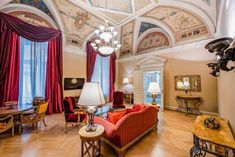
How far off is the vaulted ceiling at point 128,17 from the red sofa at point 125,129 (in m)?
4.25

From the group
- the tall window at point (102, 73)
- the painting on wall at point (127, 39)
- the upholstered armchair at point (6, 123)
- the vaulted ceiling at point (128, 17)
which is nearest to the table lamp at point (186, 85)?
the vaulted ceiling at point (128, 17)

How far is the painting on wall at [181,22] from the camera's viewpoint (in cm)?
538

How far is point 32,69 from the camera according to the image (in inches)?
207

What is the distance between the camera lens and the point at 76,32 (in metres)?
6.61

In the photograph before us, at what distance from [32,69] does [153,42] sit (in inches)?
248

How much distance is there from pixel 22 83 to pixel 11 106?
4.74ft

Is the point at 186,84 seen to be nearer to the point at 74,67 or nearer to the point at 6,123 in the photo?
the point at 74,67

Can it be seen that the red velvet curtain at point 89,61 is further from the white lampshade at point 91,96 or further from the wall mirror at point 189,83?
the white lampshade at point 91,96

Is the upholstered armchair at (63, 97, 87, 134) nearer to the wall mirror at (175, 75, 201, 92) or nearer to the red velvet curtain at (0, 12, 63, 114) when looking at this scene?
the red velvet curtain at (0, 12, 63, 114)

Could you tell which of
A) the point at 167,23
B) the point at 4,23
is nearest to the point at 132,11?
the point at 167,23

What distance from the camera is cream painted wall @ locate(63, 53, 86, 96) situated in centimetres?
663

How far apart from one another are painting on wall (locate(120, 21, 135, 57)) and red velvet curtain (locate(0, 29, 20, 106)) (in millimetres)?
5226

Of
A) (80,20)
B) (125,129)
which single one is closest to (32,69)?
(80,20)

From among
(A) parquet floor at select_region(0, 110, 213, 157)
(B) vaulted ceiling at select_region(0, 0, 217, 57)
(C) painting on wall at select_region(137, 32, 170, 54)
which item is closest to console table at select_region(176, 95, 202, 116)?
(A) parquet floor at select_region(0, 110, 213, 157)
